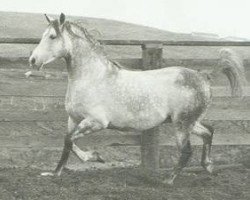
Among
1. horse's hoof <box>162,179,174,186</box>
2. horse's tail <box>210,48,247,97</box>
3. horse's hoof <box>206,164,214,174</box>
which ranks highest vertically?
horse's tail <box>210,48,247,97</box>

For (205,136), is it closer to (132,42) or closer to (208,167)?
(208,167)

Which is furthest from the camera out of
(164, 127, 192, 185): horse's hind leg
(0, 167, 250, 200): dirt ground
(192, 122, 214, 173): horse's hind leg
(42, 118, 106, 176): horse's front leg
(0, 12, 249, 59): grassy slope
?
(0, 12, 249, 59): grassy slope

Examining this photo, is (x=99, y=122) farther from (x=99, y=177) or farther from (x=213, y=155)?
(x=213, y=155)

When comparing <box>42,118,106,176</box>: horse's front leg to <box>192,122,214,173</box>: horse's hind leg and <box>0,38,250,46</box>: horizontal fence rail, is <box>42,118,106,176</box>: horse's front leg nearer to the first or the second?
<box>0,38,250,46</box>: horizontal fence rail

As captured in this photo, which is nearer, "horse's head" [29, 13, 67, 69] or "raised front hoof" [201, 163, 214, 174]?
"horse's head" [29, 13, 67, 69]

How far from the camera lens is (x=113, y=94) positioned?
7.19 meters

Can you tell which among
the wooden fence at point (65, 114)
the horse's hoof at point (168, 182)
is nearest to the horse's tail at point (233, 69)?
the wooden fence at point (65, 114)

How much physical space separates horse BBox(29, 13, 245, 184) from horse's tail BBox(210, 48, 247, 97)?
1.71 ft

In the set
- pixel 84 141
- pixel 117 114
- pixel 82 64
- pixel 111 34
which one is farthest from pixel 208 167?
pixel 111 34

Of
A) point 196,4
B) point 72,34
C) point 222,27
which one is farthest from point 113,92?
point 196,4

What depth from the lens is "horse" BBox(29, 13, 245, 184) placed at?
703 cm

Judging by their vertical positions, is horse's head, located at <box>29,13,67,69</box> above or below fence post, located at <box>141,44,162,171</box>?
above

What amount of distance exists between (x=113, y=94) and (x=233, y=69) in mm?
1827

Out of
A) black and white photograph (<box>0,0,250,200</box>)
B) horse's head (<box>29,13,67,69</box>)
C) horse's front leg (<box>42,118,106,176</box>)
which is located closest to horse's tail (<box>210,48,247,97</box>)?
black and white photograph (<box>0,0,250,200</box>)
